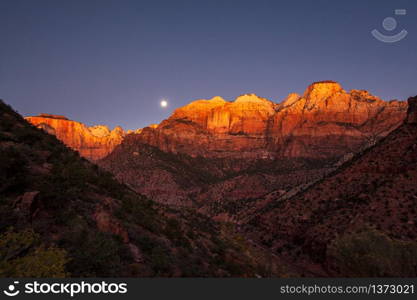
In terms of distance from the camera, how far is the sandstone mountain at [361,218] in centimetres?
1703

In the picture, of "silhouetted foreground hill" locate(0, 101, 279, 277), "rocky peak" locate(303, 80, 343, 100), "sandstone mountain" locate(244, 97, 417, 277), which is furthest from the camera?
"rocky peak" locate(303, 80, 343, 100)

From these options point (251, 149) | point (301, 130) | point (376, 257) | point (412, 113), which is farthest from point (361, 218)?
point (301, 130)

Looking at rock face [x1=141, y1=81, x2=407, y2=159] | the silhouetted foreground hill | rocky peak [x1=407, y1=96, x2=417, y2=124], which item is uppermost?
rock face [x1=141, y1=81, x2=407, y2=159]

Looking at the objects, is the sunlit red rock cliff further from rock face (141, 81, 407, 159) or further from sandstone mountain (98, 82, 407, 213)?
sandstone mountain (98, 82, 407, 213)

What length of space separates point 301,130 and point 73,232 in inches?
6556

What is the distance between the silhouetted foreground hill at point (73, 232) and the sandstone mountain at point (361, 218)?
24.4ft

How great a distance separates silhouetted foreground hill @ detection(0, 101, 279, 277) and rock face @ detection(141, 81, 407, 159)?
5463 inches

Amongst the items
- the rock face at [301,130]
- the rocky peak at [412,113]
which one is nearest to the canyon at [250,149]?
the rock face at [301,130]

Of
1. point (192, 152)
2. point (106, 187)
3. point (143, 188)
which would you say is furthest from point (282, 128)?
point (106, 187)

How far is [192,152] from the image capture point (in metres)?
167

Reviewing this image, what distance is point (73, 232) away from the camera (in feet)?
32.0

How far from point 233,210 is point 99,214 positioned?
68.9 metres

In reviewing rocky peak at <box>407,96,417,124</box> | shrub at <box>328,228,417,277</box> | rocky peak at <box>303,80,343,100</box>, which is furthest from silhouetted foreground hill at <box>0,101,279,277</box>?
rocky peak at <box>303,80,343,100</box>

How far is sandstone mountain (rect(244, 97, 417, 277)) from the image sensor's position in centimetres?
1703
